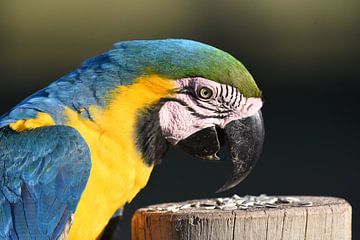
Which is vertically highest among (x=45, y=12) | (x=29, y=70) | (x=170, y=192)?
(x=45, y=12)

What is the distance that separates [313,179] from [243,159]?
395 cm

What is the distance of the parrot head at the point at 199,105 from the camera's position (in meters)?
2.79

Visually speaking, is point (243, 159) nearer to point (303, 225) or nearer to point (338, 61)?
point (303, 225)

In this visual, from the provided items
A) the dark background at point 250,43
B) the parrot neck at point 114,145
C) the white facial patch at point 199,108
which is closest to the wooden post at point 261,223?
the parrot neck at point 114,145

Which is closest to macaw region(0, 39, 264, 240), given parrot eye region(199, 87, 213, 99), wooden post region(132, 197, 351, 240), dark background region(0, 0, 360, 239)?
parrot eye region(199, 87, 213, 99)

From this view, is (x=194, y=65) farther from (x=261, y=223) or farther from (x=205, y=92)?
(x=261, y=223)

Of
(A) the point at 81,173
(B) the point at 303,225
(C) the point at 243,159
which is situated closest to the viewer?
(B) the point at 303,225

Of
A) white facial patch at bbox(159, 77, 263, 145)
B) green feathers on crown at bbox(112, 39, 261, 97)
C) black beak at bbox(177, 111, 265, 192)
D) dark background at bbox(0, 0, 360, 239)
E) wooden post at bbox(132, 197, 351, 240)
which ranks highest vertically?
green feathers on crown at bbox(112, 39, 261, 97)

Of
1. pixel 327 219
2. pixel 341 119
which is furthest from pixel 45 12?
pixel 327 219

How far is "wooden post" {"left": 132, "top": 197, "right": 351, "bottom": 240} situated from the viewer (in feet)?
7.64

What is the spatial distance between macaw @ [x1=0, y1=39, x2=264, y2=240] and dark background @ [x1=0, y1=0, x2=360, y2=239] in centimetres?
458

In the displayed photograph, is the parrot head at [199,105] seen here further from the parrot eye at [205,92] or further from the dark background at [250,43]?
the dark background at [250,43]

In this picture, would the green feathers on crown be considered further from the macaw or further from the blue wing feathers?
the blue wing feathers

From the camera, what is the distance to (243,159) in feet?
9.41
